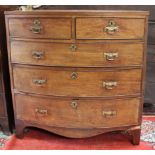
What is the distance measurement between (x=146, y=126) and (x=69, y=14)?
1132mm

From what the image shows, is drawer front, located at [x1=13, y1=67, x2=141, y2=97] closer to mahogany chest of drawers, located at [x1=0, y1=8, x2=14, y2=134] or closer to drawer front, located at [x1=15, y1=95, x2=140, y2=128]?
drawer front, located at [x1=15, y1=95, x2=140, y2=128]

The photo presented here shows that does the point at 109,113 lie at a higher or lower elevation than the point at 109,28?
lower

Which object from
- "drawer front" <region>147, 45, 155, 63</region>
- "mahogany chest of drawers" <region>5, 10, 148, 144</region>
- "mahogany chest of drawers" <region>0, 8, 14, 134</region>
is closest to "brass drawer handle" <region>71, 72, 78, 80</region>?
"mahogany chest of drawers" <region>5, 10, 148, 144</region>

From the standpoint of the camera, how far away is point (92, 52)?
151 cm

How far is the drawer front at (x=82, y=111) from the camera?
1628mm

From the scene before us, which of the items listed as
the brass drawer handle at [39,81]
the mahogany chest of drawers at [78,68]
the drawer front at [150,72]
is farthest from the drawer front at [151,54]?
the brass drawer handle at [39,81]

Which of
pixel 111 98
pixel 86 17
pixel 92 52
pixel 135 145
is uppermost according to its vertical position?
pixel 86 17

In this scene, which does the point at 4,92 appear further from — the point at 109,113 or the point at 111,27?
the point at 111,27

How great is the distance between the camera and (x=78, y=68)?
5.07ft

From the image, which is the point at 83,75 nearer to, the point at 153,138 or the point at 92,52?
the point at 92,52

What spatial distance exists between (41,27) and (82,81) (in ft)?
1.37

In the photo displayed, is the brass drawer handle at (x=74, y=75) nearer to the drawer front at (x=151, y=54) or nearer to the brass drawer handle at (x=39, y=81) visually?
the brass drawer handle at (x=39, y=81)

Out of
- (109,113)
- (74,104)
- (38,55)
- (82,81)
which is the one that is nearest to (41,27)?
(38,55)
